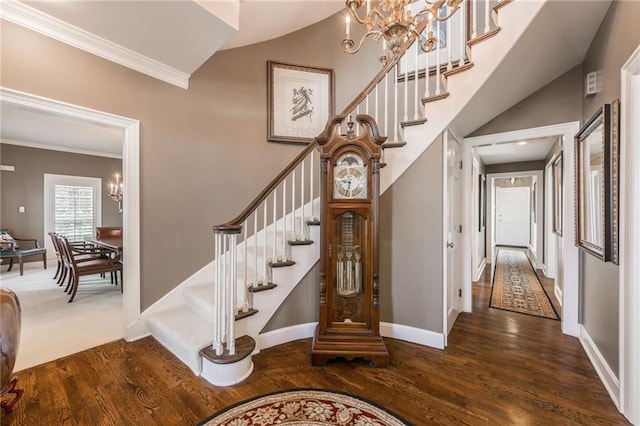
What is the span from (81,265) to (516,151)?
733 cm

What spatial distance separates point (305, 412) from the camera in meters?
1.60

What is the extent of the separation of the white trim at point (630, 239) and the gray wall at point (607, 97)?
98 mm

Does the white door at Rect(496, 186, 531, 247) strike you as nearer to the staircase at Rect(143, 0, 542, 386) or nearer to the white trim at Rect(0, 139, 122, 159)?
the staircase at Rect(143, 0, 542, 386)

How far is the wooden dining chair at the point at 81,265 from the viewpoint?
353 centimetres

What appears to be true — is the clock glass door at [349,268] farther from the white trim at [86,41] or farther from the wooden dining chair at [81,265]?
the wooden dining chair at [81,265]

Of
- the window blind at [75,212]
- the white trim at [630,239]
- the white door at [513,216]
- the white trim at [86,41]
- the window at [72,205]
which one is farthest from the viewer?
the white door at [513,216]

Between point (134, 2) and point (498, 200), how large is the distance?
1006 centimetres

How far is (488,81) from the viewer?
215 centimetres

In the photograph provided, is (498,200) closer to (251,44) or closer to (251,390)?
(251,44)

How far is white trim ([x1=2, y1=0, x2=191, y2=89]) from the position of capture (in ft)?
6.25

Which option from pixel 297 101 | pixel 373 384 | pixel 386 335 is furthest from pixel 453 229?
pixel 297 101

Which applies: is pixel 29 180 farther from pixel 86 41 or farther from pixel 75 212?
pixel 86 41

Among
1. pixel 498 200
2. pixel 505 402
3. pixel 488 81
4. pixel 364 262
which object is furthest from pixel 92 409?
pixel 498 200

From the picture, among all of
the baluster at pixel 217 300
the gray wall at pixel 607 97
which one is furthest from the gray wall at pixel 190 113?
the gray wall at pixel 607 97
